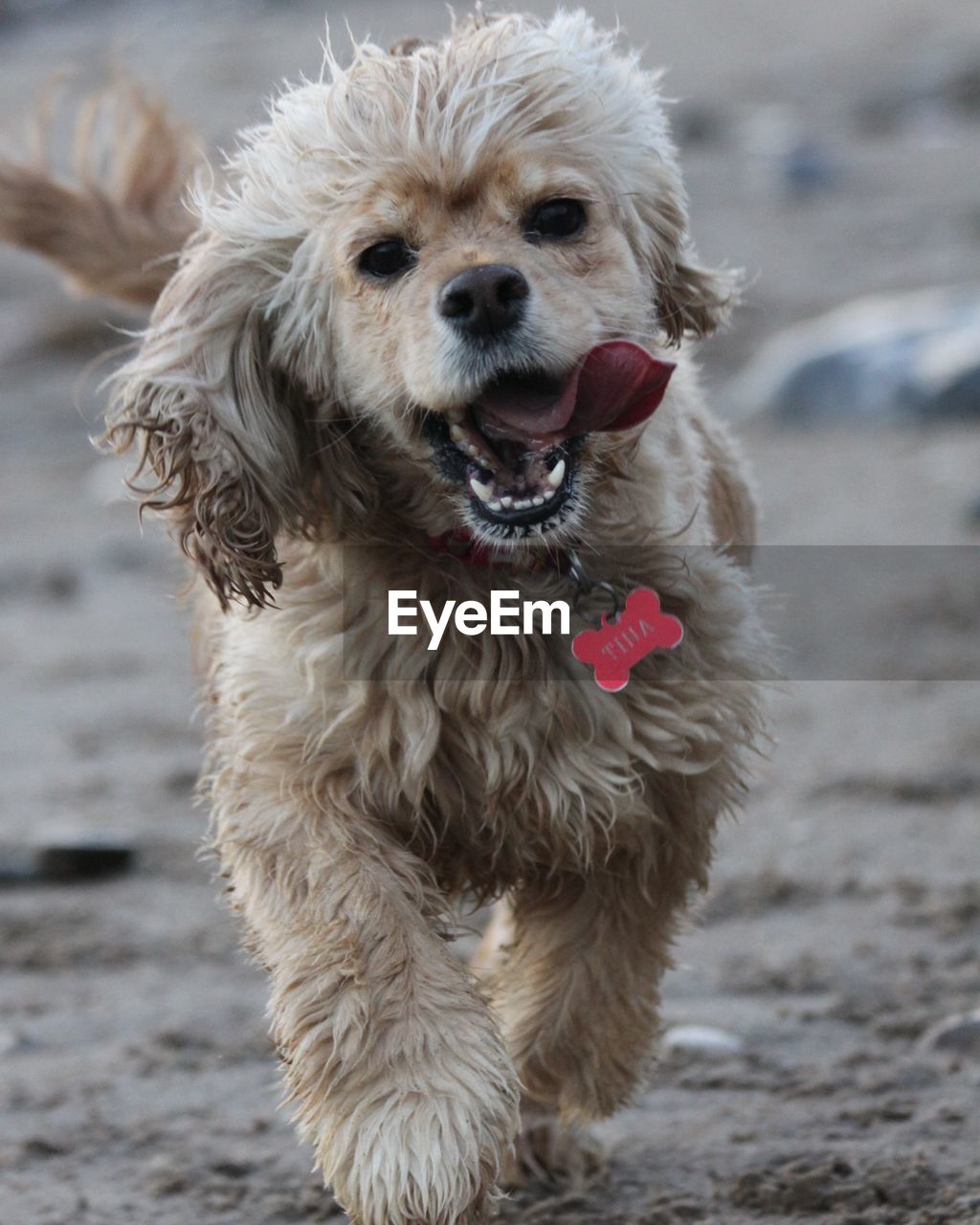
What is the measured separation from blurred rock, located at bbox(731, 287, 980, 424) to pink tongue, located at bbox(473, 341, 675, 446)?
6.60 metres

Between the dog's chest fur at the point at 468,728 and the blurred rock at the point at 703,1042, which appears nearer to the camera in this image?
the dog's chest fur at the point at 468,728

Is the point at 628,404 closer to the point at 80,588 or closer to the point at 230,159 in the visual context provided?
the point at 230,159

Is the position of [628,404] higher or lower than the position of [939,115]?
lower

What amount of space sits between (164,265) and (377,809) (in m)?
1.81

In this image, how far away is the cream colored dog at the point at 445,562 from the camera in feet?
10.4

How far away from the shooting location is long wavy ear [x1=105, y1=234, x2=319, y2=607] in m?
3.44

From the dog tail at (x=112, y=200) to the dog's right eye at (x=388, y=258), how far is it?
1.48 metres

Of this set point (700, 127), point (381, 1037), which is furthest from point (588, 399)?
point (700, 127)

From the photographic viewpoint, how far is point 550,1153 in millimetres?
3869

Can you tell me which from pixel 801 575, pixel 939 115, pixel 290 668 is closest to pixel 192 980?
pixel 290 668

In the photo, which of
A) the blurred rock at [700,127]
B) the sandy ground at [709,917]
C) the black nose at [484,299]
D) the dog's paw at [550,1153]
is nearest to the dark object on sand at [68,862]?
the sandy ground at [709,917]

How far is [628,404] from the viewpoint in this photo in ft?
10.9

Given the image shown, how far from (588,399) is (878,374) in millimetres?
6915

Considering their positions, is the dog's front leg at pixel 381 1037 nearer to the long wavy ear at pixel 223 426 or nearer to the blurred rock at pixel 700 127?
the long wavy ear at pixel 223 426
